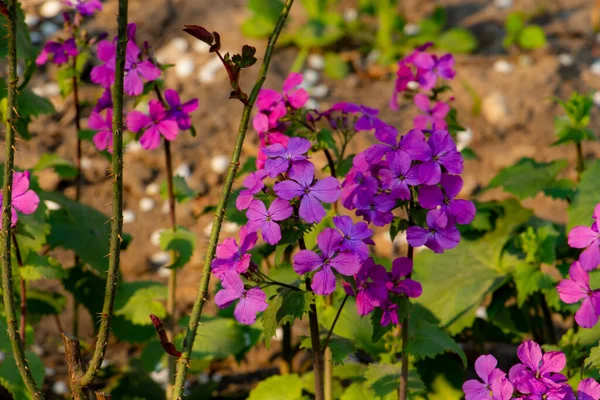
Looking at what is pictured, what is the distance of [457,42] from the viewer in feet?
14.9

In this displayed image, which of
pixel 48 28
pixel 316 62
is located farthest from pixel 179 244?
pixel 48 28

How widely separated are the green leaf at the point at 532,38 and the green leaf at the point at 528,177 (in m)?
1.84

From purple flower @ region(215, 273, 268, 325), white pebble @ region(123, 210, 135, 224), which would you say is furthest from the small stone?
purple flower @ region(215, 273, 268, 325)

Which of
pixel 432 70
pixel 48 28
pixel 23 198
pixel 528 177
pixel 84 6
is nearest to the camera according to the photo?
pixel 23 198

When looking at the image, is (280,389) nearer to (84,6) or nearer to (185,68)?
(84,6)

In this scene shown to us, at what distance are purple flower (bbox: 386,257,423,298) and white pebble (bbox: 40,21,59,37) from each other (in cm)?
341

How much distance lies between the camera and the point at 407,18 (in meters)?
4.86

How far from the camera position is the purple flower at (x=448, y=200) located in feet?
5.50

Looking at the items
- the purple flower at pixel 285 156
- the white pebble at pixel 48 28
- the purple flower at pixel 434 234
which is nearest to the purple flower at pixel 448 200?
the purple flower at pixel 434 234

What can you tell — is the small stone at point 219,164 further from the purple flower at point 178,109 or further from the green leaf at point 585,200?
the green leaf at point 585,200

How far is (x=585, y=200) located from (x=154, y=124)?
1174 mm

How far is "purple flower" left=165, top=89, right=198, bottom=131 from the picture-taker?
2.27 metres

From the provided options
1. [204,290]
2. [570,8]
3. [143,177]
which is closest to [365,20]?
[570,8]

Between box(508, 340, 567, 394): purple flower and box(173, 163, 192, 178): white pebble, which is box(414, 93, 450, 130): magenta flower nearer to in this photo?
box(508, 340, 567, 394): purple flower
